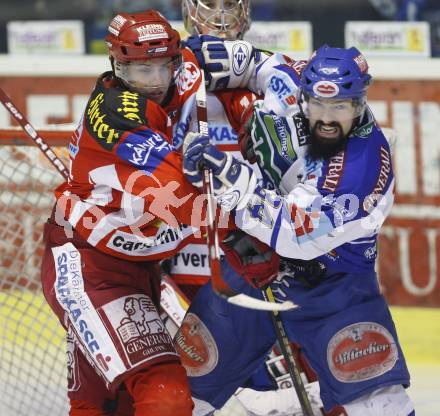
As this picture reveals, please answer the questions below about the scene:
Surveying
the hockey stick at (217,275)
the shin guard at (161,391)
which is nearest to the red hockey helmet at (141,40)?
the hockey stick at (217,275)

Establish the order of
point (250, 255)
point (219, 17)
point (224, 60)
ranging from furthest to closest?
point (219, 17) → point (224, 60) → point (250, 255)

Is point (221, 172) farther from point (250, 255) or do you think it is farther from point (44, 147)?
point (44, 147)

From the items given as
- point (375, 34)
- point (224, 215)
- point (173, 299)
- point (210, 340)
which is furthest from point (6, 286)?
point (375, 34)

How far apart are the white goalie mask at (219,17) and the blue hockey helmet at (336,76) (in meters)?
0.70

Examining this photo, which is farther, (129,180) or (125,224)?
(125,224)

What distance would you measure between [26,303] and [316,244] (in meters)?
1.70

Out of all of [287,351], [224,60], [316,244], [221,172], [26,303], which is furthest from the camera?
[26,303]

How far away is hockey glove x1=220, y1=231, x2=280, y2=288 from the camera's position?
10.9ft

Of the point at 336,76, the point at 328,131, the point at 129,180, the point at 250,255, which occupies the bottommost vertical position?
the point at 250,255

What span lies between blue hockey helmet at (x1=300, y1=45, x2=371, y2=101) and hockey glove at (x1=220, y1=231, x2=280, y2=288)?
1.35ft

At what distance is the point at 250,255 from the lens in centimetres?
333

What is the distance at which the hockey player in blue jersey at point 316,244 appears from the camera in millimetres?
3203

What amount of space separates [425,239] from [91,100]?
2.63 m

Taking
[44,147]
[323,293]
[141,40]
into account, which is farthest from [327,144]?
[44,147]
